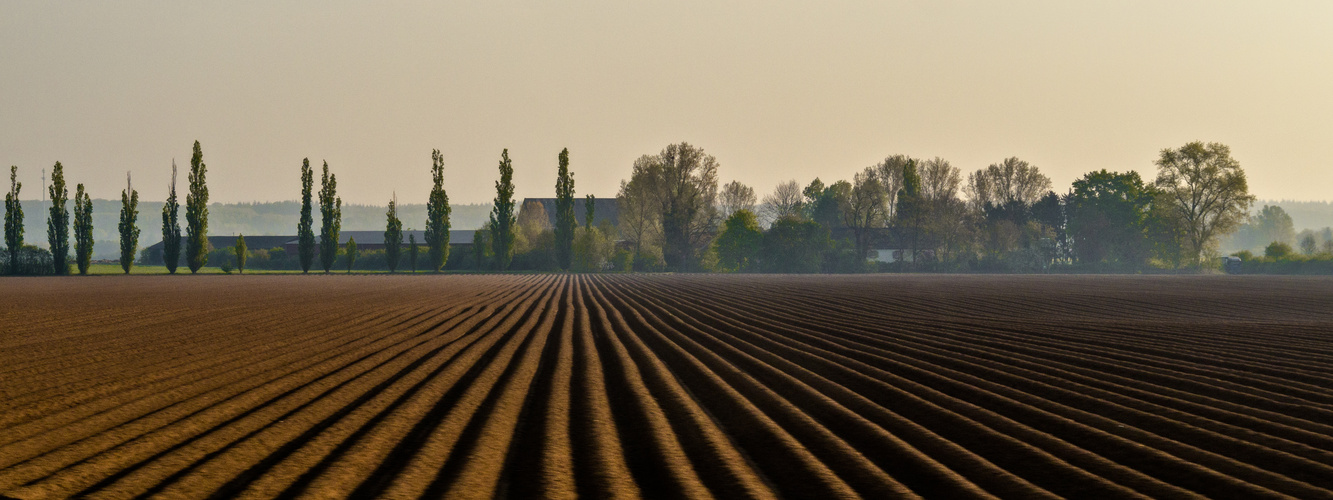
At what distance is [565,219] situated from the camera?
2766 inches

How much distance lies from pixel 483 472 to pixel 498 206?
6497 centimetres

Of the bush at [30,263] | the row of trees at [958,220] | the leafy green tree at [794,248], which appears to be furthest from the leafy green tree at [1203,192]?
the bush at [30,263]

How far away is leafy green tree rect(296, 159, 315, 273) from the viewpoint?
2635 inches

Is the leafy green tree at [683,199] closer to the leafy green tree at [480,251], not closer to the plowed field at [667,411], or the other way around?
the leafy green tree at [480,251]

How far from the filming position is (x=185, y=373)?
10.6 m

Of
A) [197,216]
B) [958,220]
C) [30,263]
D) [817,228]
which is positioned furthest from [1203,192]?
[30,263]

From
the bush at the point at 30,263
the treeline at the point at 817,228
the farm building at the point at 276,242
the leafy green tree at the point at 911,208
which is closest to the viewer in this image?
the bush at the point at 30,263

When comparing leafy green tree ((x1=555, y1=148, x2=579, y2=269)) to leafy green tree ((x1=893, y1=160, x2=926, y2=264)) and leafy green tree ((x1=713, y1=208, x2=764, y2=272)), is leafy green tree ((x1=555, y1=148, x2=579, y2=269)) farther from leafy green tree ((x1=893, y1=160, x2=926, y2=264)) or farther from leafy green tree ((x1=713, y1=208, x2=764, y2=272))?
leafy green tree ((x1=893, y1=160, x2=926, y2=264))

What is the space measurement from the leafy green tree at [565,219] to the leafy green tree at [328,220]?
15.5m

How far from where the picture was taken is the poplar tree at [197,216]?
64.4 metres

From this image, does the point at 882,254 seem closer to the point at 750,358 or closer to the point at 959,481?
the point at 750,358

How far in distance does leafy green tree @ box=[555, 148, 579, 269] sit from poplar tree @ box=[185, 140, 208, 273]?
2378 cm

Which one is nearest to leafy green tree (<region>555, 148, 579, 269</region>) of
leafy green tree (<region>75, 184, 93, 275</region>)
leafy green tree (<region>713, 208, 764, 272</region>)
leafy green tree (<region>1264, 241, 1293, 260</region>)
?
leafy green tree (<region>713, 208, 764, 272</region>)

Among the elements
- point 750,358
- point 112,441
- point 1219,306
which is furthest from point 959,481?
point 1219,306
